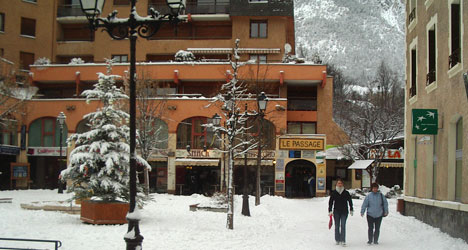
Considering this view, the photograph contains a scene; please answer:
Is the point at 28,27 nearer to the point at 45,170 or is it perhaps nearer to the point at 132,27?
the point at 45,170

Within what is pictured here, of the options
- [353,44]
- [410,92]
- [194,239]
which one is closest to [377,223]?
[194,239]

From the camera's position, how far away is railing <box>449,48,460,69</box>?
15773 millimetres

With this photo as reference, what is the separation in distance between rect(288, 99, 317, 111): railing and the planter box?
3000cm

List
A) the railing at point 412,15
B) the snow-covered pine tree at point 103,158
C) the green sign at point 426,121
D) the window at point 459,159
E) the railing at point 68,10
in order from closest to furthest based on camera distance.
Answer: the window at point 459,159 < the green sign at point 426,121 < the snow-covered pine tree at point 103,158 < the railing at point 412,15 < the railing at point 68,10

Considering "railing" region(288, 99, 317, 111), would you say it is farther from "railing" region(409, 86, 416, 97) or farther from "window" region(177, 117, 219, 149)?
"railing" region(409, 86, 416, 97)

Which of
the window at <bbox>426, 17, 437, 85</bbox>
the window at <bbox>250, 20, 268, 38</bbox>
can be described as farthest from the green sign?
the window at <bbox>250, 20, 268, 38</bbox>

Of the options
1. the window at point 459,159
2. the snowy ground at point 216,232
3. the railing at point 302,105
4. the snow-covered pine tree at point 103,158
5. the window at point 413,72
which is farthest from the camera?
the railing at point 302,105

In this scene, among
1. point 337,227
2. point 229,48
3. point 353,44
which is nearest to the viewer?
point 337,227

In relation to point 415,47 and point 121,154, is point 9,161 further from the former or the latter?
point 415,47

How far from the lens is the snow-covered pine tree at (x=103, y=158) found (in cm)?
1845

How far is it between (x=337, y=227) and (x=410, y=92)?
38.1ft

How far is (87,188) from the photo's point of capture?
732 inches

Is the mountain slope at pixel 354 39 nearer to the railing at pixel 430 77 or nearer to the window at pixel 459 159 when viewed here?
the railing at pixel 430 77

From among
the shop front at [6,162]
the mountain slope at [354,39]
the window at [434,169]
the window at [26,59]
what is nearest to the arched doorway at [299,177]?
the shop front at [6,162]
